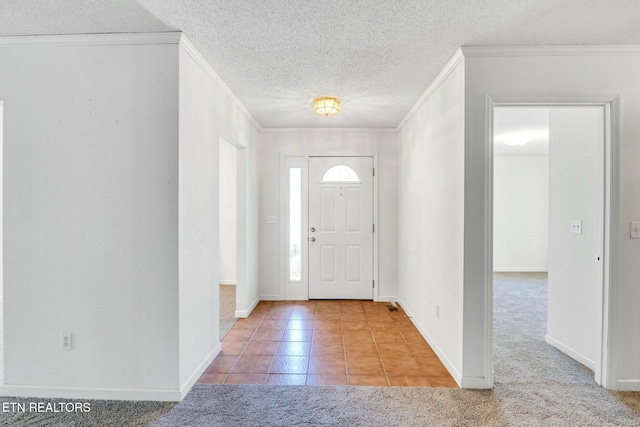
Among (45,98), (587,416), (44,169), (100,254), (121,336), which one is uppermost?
(45,98)

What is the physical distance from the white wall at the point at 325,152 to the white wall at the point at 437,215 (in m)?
0.48

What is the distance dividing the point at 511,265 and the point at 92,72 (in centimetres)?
721

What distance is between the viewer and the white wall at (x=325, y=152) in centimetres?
455

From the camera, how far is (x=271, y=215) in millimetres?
4570

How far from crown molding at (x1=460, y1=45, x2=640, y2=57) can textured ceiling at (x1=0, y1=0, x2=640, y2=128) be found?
4 cm

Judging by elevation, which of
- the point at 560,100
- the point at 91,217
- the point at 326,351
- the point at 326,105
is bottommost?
the point at 326,351

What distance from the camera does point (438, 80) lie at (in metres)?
2.78

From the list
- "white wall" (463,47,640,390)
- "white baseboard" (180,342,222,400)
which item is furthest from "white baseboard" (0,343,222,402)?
"white wall" (463,47,640,390)

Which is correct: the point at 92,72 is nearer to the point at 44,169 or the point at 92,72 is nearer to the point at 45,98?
the point at 45,98

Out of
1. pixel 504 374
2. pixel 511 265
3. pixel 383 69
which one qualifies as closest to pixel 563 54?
pixel 383 69

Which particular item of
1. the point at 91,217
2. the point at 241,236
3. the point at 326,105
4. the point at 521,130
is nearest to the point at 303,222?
the point at 241,236

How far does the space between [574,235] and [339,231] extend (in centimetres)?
262

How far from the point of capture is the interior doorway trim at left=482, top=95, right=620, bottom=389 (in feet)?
7.41

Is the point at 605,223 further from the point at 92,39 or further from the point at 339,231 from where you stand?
the point at 92,39
